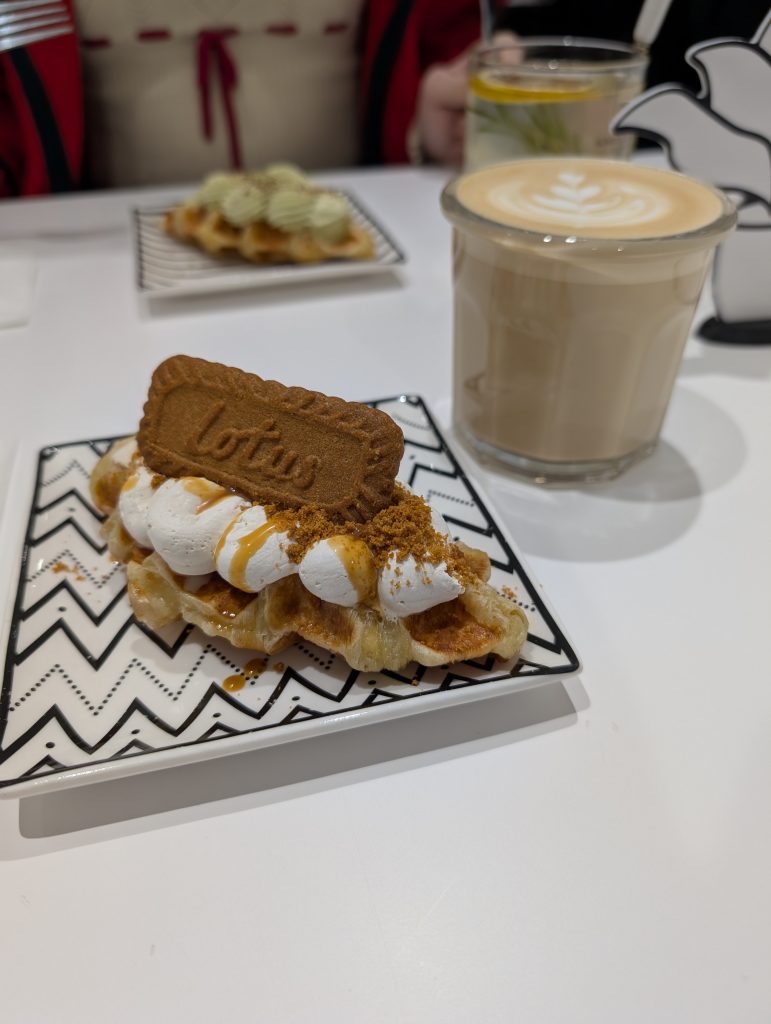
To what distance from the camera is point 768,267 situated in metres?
1.17

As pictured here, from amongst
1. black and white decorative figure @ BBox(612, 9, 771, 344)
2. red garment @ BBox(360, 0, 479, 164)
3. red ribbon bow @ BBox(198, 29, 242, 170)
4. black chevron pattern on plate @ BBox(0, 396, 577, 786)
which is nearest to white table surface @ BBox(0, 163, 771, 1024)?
black chevron pattern on plate @ BBox(0, 396, 577, 786)

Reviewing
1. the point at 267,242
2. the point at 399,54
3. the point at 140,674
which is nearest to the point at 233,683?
the point at 140,674

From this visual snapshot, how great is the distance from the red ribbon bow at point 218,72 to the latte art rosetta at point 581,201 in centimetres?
127

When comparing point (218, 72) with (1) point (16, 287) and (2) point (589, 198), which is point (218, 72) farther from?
(2) point (589, 198)

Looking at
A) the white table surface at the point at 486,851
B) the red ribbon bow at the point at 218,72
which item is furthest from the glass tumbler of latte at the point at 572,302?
the red ribbon bow at the point at 218,72

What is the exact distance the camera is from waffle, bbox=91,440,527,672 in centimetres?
64

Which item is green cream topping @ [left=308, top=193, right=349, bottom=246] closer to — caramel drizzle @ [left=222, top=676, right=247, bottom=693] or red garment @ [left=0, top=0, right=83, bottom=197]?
red garment @ [left=0, top=0, right=83, bottom=197]

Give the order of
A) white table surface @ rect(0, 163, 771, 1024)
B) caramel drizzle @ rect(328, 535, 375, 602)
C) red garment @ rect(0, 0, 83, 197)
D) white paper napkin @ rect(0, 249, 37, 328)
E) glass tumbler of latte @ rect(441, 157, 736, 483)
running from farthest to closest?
red garment @ rect(0, 0, 83, 197) < white paper napkin @ rect(0, 249, 37, 328) < glass tumbler of latte @ rect(441, 157, 736, 483) < caramel drizzle @ rect(328, 535, 375, 602) < white table surface @ rect(0, 163, 771, 1024)

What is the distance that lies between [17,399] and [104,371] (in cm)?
14

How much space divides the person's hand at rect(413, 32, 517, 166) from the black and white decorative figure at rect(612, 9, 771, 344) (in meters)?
0.92

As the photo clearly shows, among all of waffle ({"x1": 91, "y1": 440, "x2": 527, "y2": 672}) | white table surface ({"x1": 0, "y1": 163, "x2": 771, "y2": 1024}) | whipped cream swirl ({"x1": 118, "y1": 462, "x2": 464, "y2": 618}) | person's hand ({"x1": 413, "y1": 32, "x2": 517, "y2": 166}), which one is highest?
person's hand ({"x1": 413, "y1": 32, "x2": 517, "y2": 166})

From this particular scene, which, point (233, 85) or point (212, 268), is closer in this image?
point (212, 268)

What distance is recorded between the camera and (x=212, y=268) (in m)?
1.48

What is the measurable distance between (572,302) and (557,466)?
0.73 ft
